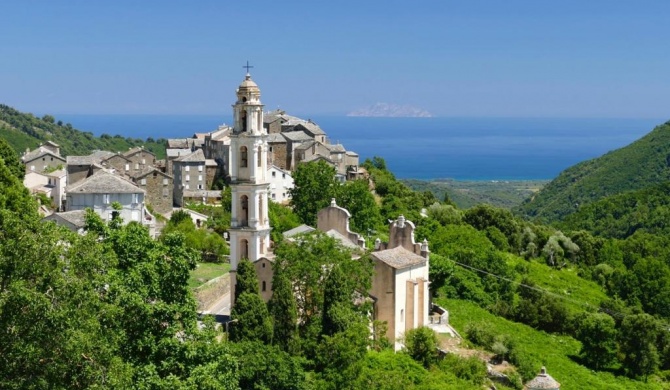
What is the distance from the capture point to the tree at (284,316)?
3045cm

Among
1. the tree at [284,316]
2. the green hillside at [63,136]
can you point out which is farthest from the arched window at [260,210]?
the green hillside at [63,136]

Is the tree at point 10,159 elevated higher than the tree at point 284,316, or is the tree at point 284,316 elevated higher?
the tree at point 10,159

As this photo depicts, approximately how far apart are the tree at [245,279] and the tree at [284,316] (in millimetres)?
994

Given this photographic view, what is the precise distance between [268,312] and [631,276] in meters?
38.7

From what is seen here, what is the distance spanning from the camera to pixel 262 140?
3447 centimetres

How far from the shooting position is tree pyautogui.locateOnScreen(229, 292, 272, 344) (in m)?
29.8

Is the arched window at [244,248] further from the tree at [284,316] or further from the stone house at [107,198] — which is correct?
the stone house at [107,198]

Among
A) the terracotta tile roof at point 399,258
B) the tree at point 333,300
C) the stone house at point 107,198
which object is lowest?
the tree at point 333,300

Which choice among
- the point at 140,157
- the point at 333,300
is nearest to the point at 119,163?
the point at 140,157

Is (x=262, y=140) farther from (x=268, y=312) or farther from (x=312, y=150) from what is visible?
(x=312, y=150)

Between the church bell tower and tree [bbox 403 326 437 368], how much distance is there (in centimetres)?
629

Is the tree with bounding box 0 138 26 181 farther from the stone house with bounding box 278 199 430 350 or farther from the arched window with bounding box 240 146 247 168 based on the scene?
the arched window with bounding box 240 146 247 168

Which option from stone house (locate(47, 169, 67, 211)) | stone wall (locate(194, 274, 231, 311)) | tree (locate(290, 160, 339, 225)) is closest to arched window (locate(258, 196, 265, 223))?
stone wall (locate(194, 274, 231, 311))

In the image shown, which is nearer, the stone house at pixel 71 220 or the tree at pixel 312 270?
the tree at pixel 312 270
